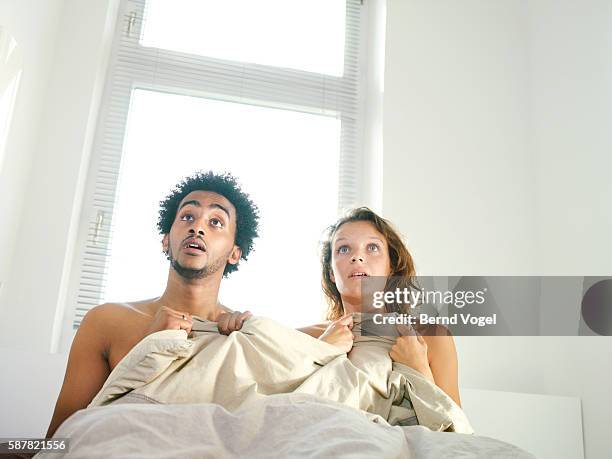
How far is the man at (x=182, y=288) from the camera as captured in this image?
1.49m

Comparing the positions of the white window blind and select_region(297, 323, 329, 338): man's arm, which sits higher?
the white window blind

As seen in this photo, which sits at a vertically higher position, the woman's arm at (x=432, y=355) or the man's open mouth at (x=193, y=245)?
the man's open mouth at (x=193, y=245)

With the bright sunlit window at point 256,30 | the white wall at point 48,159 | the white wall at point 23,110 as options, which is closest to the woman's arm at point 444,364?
the white wall at point 48,159

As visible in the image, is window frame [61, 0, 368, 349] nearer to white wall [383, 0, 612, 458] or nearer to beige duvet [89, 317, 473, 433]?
white wall [383, 0, 612, 458]

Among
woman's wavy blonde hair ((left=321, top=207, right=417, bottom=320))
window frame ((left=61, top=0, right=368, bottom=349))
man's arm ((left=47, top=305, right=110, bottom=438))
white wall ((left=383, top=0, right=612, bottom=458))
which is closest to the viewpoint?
man's arm ((left=47, top=305, right=110, bottom=438))

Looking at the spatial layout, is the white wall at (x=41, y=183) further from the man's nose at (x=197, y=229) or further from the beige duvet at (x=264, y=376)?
the beige duvet at (x=264, y=376)

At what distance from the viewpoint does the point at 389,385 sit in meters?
1.37

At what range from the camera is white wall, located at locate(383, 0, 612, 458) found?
2.17 meters

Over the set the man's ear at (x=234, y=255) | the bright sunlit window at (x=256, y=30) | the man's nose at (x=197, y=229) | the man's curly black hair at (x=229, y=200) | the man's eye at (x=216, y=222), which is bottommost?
the man's ear at (x=234, y=255)

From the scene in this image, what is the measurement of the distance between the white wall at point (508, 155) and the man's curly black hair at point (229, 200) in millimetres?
705

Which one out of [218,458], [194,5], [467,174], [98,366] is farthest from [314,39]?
[218,458]

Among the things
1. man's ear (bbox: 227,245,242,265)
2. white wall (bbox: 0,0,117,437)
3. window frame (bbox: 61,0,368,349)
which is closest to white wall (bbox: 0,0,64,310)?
white wall (bbox: 0,0,117,437)

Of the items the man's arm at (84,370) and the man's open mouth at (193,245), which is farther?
the man's open mouth at (193,245)

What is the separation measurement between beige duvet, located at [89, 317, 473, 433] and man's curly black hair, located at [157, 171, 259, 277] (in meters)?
0.51
